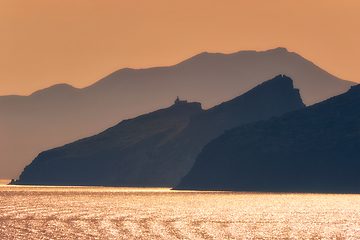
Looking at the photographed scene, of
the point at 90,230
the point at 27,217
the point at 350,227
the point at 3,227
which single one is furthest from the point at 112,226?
the point at 350,227

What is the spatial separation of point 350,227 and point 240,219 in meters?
22.6

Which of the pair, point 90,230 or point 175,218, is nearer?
point 90,230

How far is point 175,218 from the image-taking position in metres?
105

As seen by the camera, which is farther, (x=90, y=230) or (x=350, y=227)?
(x=350, y=227)

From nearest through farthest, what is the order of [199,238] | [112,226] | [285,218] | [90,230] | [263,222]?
[199,238]
[90,230]
[112,226]
[263,222]
[285,218]

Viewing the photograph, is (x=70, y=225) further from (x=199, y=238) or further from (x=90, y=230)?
(x=199, y=238)

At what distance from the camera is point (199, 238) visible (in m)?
72.5

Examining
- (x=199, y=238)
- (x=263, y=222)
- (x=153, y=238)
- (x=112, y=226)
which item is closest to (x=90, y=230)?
(x=112, y=226)

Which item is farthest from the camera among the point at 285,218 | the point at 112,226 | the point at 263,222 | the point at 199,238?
the point at 285,218

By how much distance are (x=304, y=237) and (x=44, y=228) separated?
38130mm

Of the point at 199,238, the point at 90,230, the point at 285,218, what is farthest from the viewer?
the point at 285,218

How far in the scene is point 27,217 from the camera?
343 feet

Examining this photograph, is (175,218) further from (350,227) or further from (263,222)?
(350,227)

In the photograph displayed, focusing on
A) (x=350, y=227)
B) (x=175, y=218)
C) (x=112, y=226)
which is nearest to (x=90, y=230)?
(x=112, y=226)
